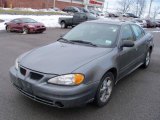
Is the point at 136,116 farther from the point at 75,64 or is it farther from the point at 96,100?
the point at 75,64

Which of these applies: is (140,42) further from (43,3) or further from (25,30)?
(43,3)

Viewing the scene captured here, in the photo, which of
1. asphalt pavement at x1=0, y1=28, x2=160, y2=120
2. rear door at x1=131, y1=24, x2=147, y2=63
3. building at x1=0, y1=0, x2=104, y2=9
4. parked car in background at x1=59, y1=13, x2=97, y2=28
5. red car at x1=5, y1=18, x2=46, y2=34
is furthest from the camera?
building at x1=0, y1=0, x2=104, y2=9

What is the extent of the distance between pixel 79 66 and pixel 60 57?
0.50 m

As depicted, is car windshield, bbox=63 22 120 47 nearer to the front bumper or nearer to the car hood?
the car hood

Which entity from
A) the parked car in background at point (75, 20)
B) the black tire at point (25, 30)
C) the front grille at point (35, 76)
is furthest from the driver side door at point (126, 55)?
the parked car in background at point (75, 20)

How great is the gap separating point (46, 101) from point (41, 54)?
102cm

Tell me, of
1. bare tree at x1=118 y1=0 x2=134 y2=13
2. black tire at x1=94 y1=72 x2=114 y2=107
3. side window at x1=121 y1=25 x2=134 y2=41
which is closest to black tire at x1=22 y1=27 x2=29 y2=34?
side window at x1=121 y1=25 x2=134 y2=41

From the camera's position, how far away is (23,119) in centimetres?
379

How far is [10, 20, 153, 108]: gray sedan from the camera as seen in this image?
3646 millimetres

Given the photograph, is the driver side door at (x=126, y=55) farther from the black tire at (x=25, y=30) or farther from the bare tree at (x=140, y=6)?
the bare tree at (x=140, y=6)

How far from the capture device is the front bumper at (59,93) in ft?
11.7

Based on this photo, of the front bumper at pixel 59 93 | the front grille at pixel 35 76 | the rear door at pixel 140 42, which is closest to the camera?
the front bumper at pixel 59 93

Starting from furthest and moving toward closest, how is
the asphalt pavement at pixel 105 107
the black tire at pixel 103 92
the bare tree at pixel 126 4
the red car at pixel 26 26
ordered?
the bare tree at pixel 126 4
the red car at pixel 26 26
the black tire at pixel 103 92
the asphalt pavement at pixel 105 107

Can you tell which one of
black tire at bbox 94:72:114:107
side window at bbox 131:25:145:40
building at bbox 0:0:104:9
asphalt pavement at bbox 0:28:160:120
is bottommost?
asphalt pavement at bbox 0:28:160:120
